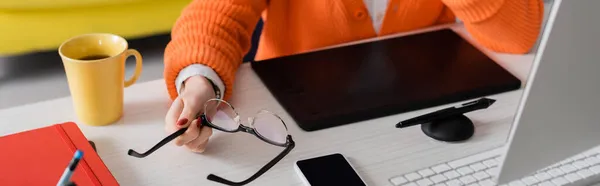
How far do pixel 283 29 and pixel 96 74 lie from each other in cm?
48

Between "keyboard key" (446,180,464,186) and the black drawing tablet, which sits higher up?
the black drawing tablet

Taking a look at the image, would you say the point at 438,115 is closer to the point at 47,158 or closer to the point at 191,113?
the point at 191,113

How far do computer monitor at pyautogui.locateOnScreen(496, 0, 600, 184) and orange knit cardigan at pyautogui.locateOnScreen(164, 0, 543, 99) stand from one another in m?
0.45

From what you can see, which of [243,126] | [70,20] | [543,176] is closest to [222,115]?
[243,126]

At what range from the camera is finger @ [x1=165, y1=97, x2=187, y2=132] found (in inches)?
31.0

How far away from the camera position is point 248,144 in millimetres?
805

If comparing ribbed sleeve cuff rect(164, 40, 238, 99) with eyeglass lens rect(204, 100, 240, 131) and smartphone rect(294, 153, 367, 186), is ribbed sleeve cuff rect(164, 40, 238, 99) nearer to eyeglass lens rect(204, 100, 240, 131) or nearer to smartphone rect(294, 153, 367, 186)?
eyeglass lens rect(204, 100, 240, 131)

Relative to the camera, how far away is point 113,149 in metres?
0.79

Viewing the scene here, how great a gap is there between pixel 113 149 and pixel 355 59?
1.26 ft

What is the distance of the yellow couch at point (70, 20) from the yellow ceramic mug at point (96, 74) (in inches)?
49.0

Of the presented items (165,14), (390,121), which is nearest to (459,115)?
(390,121)

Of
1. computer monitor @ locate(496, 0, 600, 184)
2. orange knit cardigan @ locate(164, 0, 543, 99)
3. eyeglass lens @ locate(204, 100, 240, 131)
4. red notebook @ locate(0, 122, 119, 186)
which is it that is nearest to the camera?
computer monitor @ locate(496, 0, 600, 184)

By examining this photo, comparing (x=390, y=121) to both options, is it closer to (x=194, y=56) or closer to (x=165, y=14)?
(x=194, y=56)

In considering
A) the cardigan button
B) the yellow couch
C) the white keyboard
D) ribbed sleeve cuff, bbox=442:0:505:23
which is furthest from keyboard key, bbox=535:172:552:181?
the yellow couch
